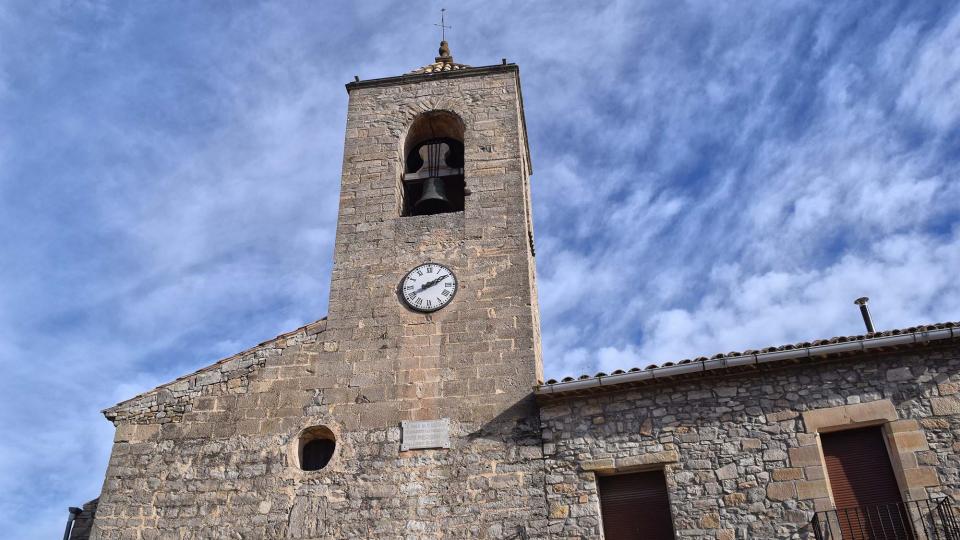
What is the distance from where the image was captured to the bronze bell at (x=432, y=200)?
35.1 feet

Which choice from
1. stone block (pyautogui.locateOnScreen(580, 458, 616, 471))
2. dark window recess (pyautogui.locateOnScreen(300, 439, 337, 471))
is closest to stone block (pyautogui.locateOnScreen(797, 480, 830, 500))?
stone block (pyautogui.locateOnScreen(580, 458, 616, 471))

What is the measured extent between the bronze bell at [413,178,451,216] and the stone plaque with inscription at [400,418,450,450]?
10.8ft

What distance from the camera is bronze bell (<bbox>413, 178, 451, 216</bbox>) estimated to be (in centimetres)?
1070

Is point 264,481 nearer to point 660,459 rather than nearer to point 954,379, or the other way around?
point 660,459

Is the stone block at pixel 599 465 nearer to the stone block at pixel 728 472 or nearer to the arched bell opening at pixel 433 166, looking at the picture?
the stone block at pixel 728 472

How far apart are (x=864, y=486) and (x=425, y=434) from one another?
430cm

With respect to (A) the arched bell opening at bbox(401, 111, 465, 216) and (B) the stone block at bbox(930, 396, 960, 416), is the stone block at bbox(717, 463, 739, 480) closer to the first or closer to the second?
(B) the stone block at bbox(930, 396, 960, 416)

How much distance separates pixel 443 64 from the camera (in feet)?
42.3

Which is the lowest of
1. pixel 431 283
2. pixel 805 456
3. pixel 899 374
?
pixel 805 456

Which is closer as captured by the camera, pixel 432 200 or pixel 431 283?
pixel 431 283

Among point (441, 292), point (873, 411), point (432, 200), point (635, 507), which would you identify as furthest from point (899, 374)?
point (432, 200)

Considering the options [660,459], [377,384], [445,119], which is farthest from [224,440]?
[445,119]

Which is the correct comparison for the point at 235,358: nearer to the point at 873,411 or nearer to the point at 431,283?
the point at 431,283

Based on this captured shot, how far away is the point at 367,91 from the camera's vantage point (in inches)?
464
